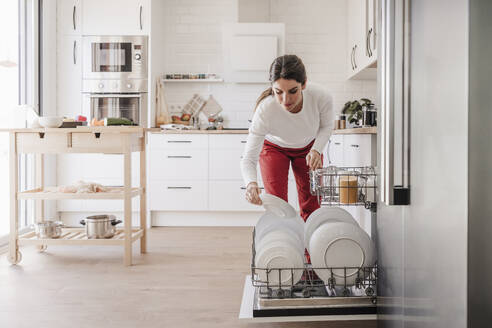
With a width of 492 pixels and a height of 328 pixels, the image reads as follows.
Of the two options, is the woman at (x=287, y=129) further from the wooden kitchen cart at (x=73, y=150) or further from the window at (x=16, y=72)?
the window at (x=16, y=72)

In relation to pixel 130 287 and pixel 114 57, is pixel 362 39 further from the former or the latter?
pixel 130 287

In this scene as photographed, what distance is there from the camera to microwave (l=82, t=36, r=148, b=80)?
4527 millimetres

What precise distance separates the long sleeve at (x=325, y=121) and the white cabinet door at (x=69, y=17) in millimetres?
3023

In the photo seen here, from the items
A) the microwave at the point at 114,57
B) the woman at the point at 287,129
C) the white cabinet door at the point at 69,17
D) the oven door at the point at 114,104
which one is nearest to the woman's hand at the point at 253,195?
the woman at the point at 287,129

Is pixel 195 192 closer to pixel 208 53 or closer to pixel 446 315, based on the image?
pixel 208 53

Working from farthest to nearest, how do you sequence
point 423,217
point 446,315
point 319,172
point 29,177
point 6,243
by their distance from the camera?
point 29,177 < point 6,243 < point 319,172 < point 423,217 < point 446,315

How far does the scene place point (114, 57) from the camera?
4559 mm

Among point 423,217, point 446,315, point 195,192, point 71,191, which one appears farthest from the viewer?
point 195,192

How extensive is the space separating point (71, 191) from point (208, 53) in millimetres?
Result: 2483

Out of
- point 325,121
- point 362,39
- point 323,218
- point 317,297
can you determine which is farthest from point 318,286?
point 362,39

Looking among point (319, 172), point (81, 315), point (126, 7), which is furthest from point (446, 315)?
point (126, 7)

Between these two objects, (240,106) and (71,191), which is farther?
(240,106)

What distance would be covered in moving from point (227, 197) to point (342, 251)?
2.77 metres

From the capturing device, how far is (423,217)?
1.26m
